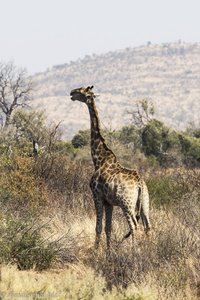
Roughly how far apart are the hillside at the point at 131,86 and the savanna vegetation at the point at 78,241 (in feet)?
333

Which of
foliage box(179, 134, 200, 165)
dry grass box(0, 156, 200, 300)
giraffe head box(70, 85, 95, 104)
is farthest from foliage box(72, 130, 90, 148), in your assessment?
giraffe head box(70, 85, 95, 104)

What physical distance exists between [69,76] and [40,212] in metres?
177

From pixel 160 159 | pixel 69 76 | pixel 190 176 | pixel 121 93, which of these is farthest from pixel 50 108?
pixel 190 176

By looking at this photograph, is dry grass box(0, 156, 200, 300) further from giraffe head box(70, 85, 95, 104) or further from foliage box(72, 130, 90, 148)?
foliage box(72, 130, 90, 148)

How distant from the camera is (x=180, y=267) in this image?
9945 mm

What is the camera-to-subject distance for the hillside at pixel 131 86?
13238 cm

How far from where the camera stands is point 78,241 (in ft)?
38.3

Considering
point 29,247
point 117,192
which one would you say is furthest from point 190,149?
point 29,247

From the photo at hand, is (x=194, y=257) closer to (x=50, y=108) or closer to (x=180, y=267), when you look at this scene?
(x=180, y=267)

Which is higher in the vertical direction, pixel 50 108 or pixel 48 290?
pixel 50 108

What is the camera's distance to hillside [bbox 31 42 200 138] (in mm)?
132375

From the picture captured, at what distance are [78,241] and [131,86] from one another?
15393cm

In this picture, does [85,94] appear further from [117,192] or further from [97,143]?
[117,192]

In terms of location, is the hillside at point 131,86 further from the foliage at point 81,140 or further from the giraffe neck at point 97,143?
the giraffe neck at point 97,143
